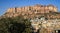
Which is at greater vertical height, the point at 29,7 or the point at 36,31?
the point at 29,7

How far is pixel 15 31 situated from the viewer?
3497cm

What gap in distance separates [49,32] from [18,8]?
61.2 metres

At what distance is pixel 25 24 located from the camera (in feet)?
128

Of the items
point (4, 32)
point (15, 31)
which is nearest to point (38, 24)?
point (15, 31)

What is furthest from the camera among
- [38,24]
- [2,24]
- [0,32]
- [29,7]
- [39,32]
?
[29,7]

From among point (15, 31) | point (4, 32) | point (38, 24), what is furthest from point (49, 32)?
point (4, 32)

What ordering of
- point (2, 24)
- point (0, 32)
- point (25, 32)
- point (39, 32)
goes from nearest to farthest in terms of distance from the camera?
point (0, 32) → point (2, 24) → point (25, 32) → point (39, 32)

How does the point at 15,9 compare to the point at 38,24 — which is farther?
the point at 15,9

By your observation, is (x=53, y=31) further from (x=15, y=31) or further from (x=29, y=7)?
(x=29, y=7)

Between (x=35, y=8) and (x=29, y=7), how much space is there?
336 centimetres

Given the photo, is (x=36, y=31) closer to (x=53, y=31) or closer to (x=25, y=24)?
(x=53, y=31)

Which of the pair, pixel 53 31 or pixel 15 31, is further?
pixel 53 31

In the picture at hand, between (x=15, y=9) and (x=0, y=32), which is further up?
(x=15, y=9)

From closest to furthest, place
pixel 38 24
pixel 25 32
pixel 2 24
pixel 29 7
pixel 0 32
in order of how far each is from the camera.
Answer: pixel 0 32 → pixel 2 24 → pixel 25 32 → pixel 38 24 → pixel 29 7
